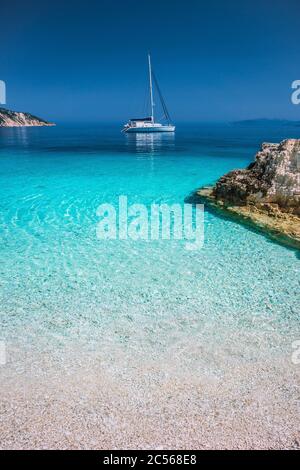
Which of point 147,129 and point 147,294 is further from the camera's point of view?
point 147,129

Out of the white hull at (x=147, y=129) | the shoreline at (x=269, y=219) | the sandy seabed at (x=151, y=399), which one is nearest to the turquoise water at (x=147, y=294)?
the sandy seabed at (x=151, y=399)

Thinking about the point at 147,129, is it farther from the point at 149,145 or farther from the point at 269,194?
the point at 269,194

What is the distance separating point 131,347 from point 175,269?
2.56 m

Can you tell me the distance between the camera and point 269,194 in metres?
9.90

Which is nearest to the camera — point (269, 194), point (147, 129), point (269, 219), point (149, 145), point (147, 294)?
point (147, 294)

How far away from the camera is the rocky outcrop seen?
8727mm

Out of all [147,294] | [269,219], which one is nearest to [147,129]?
[269,219]

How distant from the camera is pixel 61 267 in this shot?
673cm

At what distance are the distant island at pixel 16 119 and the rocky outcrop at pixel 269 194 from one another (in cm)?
10284

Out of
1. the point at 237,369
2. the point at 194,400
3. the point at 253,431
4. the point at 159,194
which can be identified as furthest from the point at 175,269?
the point at 159,194

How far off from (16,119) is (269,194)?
385 ft

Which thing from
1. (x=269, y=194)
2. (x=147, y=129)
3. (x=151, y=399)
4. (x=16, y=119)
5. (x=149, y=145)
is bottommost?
(x=151, y=399)

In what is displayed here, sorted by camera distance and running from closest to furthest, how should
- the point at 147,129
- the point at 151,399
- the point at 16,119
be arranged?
the point at 151,399 → the point at 147,129 → the point at 16,119

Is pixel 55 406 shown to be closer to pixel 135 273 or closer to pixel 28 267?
A: pixel 135 273
